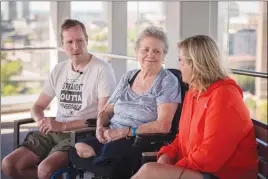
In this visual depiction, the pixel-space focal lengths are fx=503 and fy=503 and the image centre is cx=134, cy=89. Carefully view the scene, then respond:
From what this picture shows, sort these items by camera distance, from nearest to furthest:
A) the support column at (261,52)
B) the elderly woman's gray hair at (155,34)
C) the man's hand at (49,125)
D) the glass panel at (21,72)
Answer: the elderly woman's gray hair at (155,34), the man's hand at (49,125), the glass panel at (21,72), the support column at (261,52)

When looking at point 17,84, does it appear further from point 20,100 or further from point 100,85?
point 100,85

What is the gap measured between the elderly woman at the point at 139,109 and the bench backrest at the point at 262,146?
626 mm

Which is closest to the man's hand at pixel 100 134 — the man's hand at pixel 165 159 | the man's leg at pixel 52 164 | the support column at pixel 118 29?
the man's leg at pixel 52 164

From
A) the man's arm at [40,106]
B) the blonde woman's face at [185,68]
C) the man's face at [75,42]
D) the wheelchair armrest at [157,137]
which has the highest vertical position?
the man's face at [75,42]

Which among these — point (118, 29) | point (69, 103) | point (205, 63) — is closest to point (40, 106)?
point (69, 103)

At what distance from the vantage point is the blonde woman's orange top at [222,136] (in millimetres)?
2232

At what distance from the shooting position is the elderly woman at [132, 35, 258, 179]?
2.23 meters

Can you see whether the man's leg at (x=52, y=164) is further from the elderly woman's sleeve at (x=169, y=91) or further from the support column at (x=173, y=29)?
the support column at (x=173, y=29)

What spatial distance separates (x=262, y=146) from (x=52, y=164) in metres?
1.30

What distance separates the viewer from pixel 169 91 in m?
2.91

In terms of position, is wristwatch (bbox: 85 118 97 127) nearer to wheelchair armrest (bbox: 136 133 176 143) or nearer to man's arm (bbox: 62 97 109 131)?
man's arm (bbox: 62 97 109 131)

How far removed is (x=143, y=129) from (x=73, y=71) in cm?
80

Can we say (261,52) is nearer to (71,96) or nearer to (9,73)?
(9,73)

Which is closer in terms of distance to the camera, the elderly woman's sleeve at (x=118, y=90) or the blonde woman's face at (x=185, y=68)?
the blonde woman's face at (x=185, y=68)
